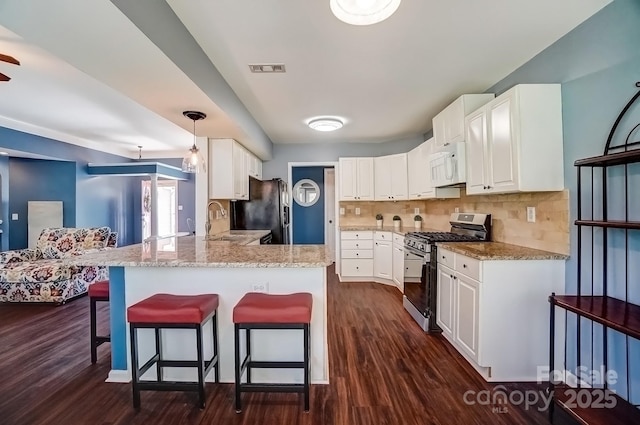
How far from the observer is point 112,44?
166cm

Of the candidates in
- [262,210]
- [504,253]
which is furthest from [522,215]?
[262,210]

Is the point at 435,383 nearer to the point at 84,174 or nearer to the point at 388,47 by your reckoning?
the point at 388,47

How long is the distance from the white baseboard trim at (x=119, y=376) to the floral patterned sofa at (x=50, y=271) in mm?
2412

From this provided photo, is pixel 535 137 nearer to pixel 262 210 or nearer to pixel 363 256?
pixel 363 256

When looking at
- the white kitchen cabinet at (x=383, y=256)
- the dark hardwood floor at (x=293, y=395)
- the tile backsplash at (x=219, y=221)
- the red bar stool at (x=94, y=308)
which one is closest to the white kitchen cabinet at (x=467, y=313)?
the dark hardwood floor at (x=293, y=395)

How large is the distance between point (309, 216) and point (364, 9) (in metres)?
5.50

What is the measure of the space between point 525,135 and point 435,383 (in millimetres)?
1929

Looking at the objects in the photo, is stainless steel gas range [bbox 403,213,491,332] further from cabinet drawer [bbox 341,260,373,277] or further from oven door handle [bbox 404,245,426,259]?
cabinet drawer [bbox 341,260,373,277]

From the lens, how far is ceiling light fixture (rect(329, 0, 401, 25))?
62.9 inches

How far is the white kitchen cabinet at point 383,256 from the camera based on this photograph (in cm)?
484

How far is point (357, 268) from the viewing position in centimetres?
512

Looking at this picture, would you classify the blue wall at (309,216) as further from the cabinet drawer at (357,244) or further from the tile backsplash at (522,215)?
the tile backsplash at (522,215)

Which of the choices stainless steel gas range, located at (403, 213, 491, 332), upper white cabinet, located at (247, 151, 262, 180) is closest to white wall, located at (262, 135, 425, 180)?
upper white cabinet, located at (247, 151, 262, 180)

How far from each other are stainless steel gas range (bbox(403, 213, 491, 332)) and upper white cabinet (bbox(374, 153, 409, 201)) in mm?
1380
